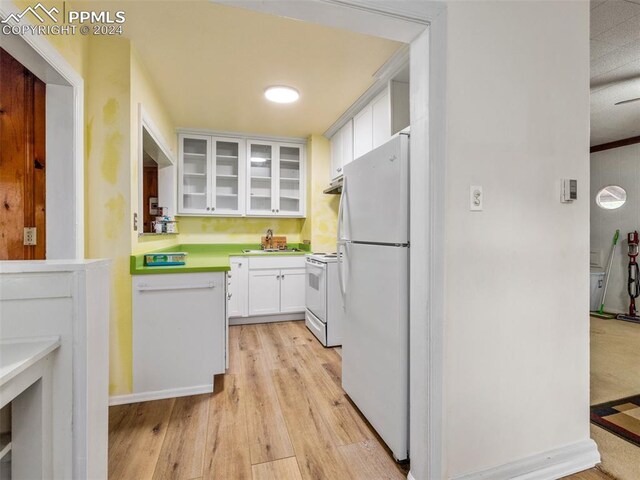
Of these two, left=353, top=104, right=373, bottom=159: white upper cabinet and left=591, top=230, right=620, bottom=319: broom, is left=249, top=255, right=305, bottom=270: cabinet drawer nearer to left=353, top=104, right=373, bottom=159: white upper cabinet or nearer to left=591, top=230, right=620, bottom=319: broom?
left=353, top=104, right=373, bottom=159: white upper cabinet

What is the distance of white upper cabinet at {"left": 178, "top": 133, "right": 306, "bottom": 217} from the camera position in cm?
391

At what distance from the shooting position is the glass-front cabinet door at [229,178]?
13.1 feet

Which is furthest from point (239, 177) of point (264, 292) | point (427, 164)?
point (427, 164)

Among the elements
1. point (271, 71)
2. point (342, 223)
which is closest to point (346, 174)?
point (342, 223)

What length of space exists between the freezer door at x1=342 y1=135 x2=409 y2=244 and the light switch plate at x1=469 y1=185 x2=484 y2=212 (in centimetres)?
27

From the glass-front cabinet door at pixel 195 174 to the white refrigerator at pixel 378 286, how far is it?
2437 mm

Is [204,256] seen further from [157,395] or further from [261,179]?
[157,395]

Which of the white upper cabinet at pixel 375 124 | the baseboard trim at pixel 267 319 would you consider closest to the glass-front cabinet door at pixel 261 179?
the white upper cabinet at pixel 375 124

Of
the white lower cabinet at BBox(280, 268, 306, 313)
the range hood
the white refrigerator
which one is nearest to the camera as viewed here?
the white refrigerator

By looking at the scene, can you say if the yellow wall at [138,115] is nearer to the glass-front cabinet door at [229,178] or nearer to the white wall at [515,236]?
the glass-front cabinet door at [229,178]

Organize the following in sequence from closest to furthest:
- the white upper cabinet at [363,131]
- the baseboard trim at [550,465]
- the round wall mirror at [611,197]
Result: the baseboard trim at [550,465]
the white upper cabinet at [363,131]
the round wall mirror at [611,197]

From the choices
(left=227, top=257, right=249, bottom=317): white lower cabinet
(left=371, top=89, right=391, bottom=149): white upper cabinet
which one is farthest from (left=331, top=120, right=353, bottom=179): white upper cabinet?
(left=227, top=257, right=249, bottom=317): white lower cabinet

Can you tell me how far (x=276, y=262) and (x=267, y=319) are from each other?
2.41ft

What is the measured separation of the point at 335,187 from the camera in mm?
3660
